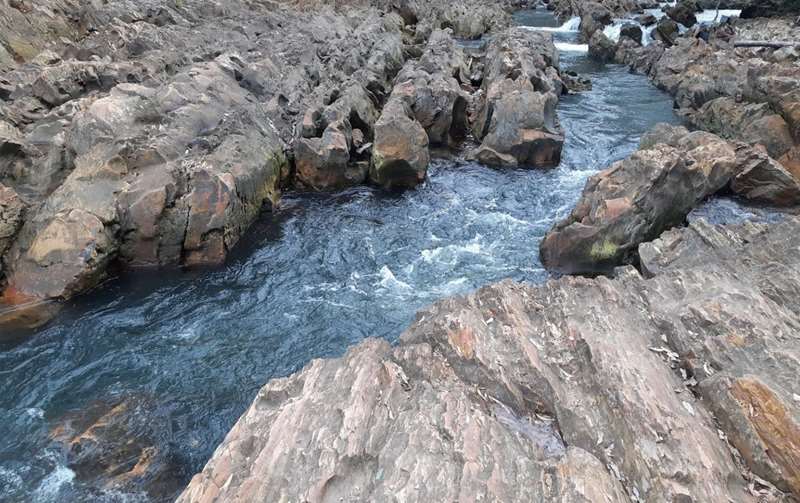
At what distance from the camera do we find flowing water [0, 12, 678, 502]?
435 inches

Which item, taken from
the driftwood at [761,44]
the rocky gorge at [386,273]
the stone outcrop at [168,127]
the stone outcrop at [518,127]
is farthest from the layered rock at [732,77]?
the stone outcrop at [168,127]

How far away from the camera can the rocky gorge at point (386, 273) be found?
23.0 ft

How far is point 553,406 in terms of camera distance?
7898mm

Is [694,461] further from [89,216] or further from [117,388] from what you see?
[89,216]

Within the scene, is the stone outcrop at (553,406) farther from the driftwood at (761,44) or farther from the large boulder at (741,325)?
the driftwood at (761,44)

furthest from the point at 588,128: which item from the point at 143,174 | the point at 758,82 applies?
the point at 143,174

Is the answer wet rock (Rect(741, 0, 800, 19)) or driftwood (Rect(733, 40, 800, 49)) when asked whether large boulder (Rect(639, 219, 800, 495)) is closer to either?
driftwood (Rect(733, 40, 800, 49))

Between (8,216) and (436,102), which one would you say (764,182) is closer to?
(436,102)

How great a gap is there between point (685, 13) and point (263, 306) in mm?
56074

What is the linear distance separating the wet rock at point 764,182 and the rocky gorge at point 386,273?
69mm

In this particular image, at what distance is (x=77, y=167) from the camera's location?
1645cm

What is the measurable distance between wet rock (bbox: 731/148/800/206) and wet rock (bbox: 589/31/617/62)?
3122cm

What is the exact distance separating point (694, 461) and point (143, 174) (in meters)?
16.9

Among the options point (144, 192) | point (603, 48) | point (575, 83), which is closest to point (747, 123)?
point (575, 83)
